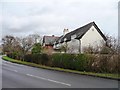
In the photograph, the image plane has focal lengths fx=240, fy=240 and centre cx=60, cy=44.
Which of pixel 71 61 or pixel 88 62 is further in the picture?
pixel 71 61

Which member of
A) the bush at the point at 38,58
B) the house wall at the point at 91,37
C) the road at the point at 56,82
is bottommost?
the road at the point at 56,82

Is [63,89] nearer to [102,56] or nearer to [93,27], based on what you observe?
[102,56]

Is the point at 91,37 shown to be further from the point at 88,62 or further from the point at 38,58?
the point at 88,62

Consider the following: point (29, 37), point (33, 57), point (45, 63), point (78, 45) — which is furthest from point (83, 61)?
point (29, 37)

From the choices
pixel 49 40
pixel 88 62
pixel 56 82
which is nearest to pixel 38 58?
pixel 88 62

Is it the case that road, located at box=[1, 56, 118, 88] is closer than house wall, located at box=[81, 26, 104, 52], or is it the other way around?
road, located at box=[1, 56, 118, 88]

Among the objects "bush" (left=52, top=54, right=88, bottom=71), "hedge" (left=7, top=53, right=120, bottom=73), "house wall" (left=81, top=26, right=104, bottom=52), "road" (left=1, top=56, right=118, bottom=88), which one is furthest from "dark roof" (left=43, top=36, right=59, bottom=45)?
"road" (left=1, top=56, right=118, bottom=88)

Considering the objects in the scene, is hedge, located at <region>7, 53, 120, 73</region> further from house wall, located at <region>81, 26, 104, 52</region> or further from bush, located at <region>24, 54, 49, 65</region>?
house wall, located at <region>81, 26, 104, 52</region>

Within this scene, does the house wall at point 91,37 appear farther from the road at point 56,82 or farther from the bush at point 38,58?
the road at point 56,82

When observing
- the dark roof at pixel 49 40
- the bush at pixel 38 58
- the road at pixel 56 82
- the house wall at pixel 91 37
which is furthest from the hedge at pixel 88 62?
the dark roof at pixel 49 40

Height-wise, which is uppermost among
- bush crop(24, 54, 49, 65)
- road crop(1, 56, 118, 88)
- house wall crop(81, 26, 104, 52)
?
house wall crop(81, 26, 104, 52)

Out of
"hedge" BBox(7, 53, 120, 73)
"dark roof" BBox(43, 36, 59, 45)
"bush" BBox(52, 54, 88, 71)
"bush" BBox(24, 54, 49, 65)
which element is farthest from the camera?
"dark roof" BBox(43, 36, 59, 45)

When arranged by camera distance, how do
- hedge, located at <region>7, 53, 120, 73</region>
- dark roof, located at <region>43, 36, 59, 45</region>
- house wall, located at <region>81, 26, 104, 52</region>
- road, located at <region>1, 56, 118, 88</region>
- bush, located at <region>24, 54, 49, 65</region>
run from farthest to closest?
dark roof, located at <region>43, 36, 59, 45</region> < house wall, located at <region>81, 26, 104, 52</region> < bush, located at <region>24, 54, 49, 65</region> < hedge, located at <region>7, 53, 120, 73</region> < road, located at <region>1, 56, 118, 88</region>

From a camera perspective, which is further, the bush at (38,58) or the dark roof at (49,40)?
the dark roof at (49,40)
